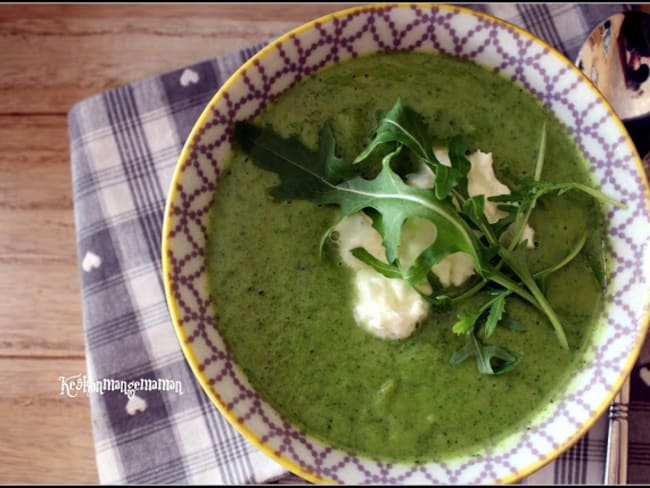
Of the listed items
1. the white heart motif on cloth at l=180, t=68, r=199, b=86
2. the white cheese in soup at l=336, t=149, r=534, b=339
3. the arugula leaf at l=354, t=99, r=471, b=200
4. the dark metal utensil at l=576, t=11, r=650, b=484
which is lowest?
the white cheese in soup at l=336, t=149, r=534, b=339

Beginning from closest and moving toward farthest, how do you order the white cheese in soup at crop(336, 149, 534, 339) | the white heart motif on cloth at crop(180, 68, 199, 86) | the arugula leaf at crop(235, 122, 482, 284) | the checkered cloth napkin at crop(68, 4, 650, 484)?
the arugula leaf at crop(235, 122, 482, 284), the white cheese in soup at crop(336, 149, 534, 339), the checkered cloth napkin at crop(68, 4, 650, 484), the white heart motif on cloth at crop(180, 68, 199, 86)

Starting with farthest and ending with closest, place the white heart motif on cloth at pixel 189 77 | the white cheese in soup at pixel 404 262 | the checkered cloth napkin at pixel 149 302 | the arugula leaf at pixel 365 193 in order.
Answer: the white heart motif on cloth at pixel 189 77
the checkered cloth napkin at pixel 149 302
the white cheese in soup at pixel 404 262
the arugula leaf at pixel 365 193

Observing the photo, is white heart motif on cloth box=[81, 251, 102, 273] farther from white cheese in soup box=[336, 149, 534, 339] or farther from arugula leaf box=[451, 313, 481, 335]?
arugula leaf box=[451, 313, 481, 335]

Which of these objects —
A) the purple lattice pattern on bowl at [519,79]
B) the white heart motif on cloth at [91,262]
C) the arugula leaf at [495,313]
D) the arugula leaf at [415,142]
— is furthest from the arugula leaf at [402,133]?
the white heart motif on cloth at [91,262]

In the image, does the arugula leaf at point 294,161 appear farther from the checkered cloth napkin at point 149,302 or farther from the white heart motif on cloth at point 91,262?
the white heart motif on cloth at point 91,262

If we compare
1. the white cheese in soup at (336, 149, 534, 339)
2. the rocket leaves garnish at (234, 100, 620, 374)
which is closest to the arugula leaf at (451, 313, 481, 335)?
the rocket leaves garnish at (234, 100, 620, 374)

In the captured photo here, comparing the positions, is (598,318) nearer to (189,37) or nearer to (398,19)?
(398,19)

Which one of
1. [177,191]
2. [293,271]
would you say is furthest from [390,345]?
[177,191]
